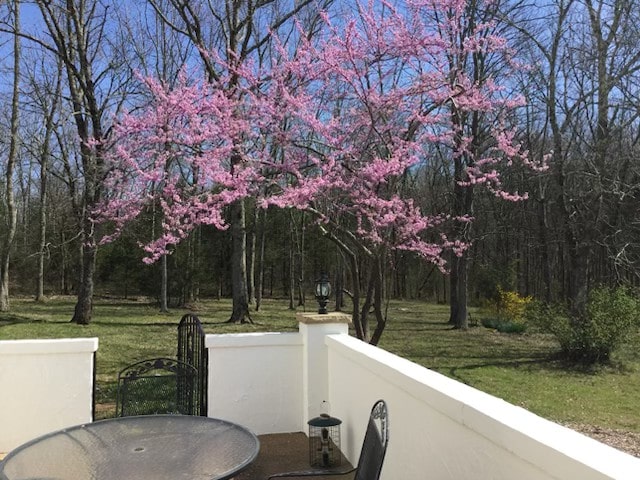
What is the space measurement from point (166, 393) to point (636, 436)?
14.4 ft

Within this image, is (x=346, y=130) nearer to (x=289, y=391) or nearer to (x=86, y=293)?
(x=289, y=391)

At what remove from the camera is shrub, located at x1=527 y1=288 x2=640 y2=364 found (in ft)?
28.3

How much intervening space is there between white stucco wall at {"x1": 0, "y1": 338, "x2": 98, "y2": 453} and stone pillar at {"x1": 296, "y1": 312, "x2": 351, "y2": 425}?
155cm

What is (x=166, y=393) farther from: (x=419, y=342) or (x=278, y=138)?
(x=419, y=342)

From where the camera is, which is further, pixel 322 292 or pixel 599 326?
pixel 599 326

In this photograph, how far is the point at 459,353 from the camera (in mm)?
10195

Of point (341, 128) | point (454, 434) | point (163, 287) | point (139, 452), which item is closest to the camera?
point (454, 434)

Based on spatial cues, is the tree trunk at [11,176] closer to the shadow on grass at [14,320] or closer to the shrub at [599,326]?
the shadow on grass at [14,320]

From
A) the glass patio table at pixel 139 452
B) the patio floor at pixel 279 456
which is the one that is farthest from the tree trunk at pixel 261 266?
the glass patio table at pixel 139 452

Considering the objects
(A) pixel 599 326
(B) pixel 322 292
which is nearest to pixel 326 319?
(B) pixel 322 292

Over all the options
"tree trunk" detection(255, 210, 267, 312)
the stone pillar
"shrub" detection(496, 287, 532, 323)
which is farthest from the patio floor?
"tree trunk" detection(255, 210, 267, 312)

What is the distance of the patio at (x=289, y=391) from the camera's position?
2.53 meters

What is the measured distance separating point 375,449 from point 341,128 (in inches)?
180

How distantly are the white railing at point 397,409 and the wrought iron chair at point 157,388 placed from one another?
0.24 metres
